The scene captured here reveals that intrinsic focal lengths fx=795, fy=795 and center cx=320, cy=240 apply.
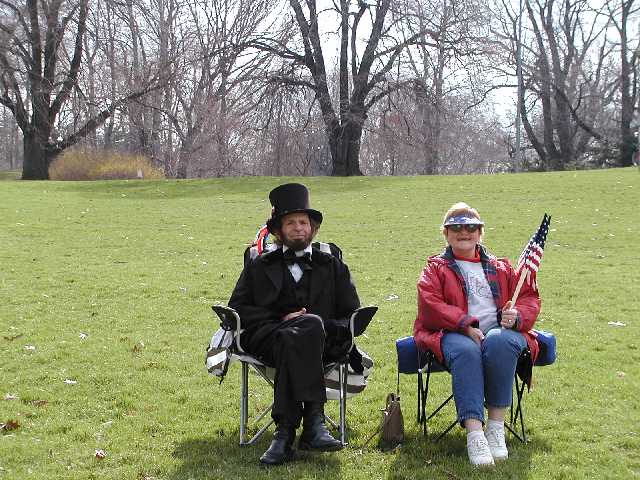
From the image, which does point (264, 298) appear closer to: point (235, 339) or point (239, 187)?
point (235, 339)

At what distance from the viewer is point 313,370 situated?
4363 millimetres

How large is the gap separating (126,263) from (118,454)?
329 inches

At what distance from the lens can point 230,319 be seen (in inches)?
179

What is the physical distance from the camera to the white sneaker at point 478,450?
4.16 meters

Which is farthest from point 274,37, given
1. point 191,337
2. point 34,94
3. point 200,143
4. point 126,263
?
point 191,337

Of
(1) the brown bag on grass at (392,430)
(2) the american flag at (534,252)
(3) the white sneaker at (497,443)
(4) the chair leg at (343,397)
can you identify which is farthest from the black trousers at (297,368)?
(2) the american flag at (534,252)

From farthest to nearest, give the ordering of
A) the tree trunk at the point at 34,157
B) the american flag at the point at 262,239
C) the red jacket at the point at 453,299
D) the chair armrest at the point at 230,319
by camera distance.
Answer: the tree trunk at the point at 34,157
the american flag at the point at 262,239
the red jacket at the point at 453,299
the chair armrest at the point at 230,319

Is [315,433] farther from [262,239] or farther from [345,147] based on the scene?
[345,147]

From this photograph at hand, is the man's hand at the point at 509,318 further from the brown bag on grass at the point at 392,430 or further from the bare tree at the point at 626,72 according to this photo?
the bare tree at the point at 626,72

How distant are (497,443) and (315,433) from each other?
3.27 feet

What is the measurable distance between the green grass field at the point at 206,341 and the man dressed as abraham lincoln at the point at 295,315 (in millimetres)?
236

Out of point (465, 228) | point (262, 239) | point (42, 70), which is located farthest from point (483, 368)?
point (42, 70)

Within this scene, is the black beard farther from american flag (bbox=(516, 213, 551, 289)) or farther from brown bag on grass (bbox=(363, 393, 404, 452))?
american flag (bbox=(516, 213, 551, 289))

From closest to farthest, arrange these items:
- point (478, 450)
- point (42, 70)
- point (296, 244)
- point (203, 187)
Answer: point (478, 450) < point (296, 244) < point (203, 187) < point (42, 70)
